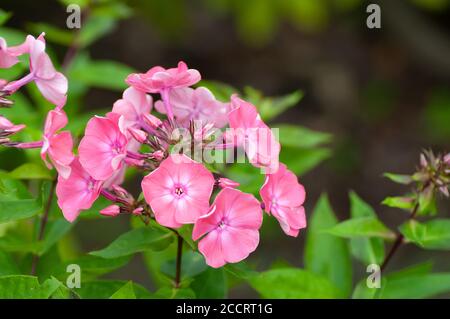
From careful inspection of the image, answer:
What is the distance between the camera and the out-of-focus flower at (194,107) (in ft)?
6.03

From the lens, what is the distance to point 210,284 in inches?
77.8

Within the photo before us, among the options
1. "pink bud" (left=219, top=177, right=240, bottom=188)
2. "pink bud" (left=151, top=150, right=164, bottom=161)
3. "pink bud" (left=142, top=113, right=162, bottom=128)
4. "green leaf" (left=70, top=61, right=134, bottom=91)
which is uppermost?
"green leaf" (left=70, top=61, right=134, bottom=91)

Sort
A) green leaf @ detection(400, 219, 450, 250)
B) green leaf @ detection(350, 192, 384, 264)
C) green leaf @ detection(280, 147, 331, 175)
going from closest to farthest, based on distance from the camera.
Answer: green leaf @ detection(400, 219, 450, 250) < green leaf @ detection(350, 192, 384, 264) < green leaf @ detection(280, 147, 331, 175)

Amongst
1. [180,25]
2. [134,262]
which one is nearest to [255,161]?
[134,262]

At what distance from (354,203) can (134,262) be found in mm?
3154

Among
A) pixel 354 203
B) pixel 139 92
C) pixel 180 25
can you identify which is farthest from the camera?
pixel 180 25

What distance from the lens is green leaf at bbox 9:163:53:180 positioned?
1964 mm

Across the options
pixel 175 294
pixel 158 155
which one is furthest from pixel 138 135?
pixel 175 294

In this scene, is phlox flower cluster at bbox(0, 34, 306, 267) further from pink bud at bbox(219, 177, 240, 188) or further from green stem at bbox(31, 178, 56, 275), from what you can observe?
green stem at bbox(31, 178, 56, 275)

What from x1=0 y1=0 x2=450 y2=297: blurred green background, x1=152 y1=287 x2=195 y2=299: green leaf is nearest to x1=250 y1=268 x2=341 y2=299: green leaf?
x1=152 y1=287 x2=195 y2=299: green leaf

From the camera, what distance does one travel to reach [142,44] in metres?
6.32

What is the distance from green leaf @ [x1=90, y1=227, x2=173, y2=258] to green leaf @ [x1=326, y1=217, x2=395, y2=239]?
0.48m

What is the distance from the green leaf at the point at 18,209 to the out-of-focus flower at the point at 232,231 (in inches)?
17.7
